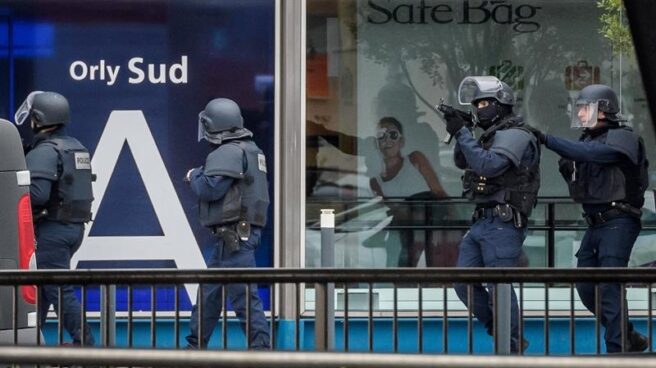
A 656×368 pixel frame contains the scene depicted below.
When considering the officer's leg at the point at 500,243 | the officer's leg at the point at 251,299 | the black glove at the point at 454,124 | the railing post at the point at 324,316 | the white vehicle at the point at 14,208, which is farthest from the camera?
the black glove at the point at 454,124

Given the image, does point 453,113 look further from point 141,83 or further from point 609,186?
point 141,83

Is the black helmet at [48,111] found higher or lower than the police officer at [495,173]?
higher

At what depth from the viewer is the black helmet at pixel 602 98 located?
33.9ft

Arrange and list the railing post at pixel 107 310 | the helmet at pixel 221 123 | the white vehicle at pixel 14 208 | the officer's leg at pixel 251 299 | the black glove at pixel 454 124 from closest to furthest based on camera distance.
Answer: the railing post at pixel 107 310 → the officer's leg at pixel 251 299 → the white vehicle at pixel 14 208 → the black glove at pixel 454 124 → the helmet at pixel 221 123

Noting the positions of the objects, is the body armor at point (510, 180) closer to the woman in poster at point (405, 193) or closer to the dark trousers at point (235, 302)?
the woman in poster at point (405, 193)

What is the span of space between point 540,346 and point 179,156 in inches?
115

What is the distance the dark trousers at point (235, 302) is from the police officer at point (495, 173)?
55.0 inches

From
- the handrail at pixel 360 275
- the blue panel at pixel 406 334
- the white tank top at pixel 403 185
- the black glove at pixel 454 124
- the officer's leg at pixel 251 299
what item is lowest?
the blue panel at pixel 406 334

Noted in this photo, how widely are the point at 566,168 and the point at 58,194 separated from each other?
336 centimetres

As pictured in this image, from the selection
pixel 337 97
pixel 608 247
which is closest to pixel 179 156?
pixel 337 97

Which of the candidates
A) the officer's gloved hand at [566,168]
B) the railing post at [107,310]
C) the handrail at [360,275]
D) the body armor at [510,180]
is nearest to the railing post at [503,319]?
the handrail at [360,275]

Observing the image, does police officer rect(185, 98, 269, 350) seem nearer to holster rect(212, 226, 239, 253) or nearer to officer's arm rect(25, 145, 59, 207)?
holster rect(212, 226, 239, 253)

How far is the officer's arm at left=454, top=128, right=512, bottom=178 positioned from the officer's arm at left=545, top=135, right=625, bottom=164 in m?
0.35

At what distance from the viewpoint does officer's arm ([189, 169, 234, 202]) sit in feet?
33.8
